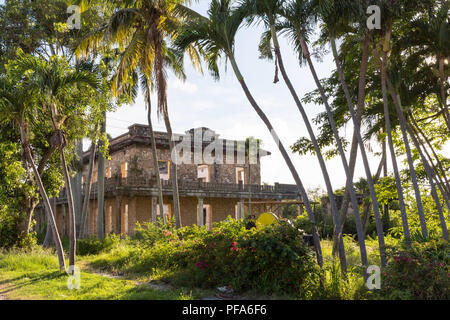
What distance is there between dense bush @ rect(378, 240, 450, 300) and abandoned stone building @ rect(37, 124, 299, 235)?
14.5 meters

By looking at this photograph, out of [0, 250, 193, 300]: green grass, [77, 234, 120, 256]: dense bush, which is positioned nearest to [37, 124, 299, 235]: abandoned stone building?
[77, 234, 120, 256]: dense bush

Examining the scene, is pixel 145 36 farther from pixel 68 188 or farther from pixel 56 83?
pixel 68 188

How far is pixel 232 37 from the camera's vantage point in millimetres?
8047

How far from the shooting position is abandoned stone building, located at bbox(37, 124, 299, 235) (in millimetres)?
21312

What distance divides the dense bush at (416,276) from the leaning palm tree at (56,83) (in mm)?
7152

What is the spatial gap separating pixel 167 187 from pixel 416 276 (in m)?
17.5

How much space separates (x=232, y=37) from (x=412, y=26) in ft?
16.6

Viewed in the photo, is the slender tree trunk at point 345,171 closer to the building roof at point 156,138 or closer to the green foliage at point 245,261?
the green foliage at point 245,261

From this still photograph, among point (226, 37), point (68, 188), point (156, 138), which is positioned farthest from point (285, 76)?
point (156, 138)

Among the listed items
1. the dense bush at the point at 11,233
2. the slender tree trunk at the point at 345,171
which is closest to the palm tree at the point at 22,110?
the dense bush at the point at 11,233

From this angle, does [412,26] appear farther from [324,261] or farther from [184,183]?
[184,183]

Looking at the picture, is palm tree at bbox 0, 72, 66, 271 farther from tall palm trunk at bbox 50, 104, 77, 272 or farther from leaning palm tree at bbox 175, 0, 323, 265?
leaning palm tree at bbox 175, 0, 323, 265
